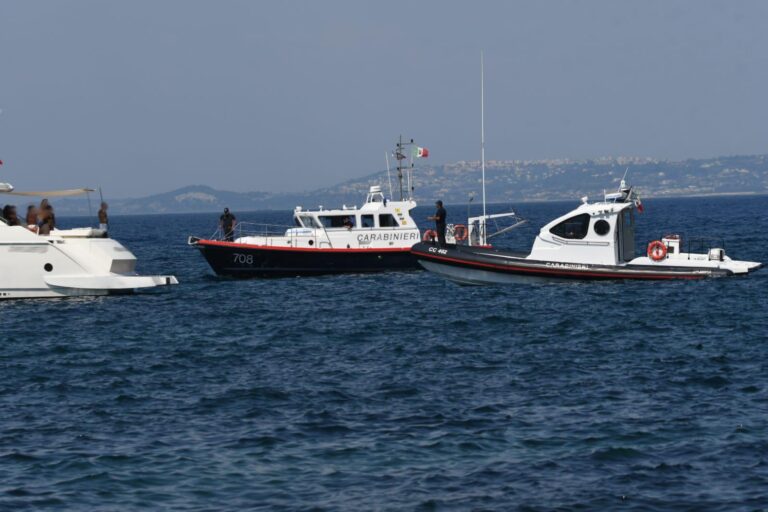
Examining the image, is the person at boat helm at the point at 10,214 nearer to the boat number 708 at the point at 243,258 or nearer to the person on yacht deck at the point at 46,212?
the person on yacht deck at the point at 46,212

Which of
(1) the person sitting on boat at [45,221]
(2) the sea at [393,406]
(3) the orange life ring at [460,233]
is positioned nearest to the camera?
(2) the sea at [393,406]

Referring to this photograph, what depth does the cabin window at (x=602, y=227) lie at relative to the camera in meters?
32.8

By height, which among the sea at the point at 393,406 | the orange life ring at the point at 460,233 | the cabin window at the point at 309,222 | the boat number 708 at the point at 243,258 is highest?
the cabin window at the point at 309,222

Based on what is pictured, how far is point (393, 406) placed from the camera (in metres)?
17.7

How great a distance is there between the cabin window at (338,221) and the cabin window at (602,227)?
1147 centimetres

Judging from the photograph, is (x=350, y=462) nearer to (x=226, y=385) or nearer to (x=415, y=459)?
(x=415, y=459)

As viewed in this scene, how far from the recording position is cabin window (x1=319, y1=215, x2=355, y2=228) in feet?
136

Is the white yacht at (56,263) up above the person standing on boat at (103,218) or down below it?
below

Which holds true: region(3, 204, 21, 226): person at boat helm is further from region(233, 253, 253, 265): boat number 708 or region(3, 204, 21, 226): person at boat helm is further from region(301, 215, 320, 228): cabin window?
region(301, 215, 320, 228): cabin window

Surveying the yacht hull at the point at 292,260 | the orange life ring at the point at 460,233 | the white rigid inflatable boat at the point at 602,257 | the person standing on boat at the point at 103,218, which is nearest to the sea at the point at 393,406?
the white rigid inflatable boat at the point at 602,257

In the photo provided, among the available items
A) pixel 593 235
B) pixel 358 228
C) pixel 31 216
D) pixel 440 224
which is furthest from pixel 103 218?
pixel 593 235

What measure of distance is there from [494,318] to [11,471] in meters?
16.1

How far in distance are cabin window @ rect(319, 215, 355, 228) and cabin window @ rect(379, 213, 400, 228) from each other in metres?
1.07

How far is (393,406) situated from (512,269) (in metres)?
16.6
